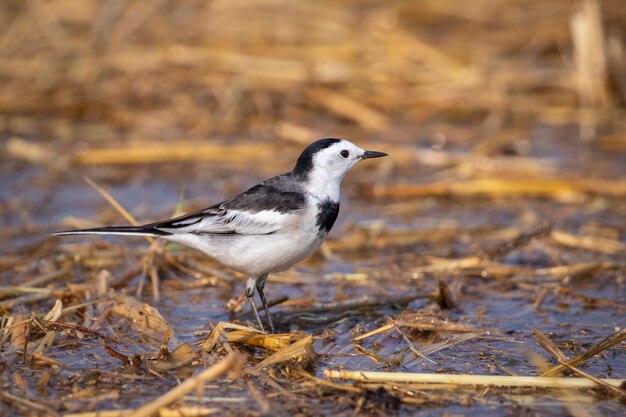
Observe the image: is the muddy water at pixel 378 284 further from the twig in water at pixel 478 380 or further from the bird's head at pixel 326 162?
the bird's head at pixel 326 162

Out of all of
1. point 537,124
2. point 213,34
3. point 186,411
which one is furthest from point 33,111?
point 186,411

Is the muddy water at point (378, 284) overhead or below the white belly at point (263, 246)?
below

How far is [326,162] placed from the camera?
5.73 meters

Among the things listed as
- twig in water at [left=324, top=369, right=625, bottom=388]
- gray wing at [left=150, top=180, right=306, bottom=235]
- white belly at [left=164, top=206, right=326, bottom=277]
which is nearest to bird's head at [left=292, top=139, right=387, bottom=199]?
gray wing at [left=150, top=180, right=306, bottom=235]

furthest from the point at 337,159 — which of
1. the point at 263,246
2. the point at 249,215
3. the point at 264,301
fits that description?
the point at 264,301

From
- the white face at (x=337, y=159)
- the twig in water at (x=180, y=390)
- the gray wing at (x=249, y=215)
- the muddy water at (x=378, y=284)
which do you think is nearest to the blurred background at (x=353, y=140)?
the muddy water at (x=378, y=284)

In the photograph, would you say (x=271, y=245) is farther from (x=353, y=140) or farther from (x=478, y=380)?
(x=353, y=140)

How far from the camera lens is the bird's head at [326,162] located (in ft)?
18.5

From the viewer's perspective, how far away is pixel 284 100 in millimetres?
10672

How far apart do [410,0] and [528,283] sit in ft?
25.7

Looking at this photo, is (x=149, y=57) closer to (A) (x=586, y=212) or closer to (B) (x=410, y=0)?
(B) (x=410, y=0)

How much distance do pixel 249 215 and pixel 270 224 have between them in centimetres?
17

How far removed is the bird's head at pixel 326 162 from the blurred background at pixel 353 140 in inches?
33.4

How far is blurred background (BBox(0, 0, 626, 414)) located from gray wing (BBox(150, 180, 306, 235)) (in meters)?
0.59
